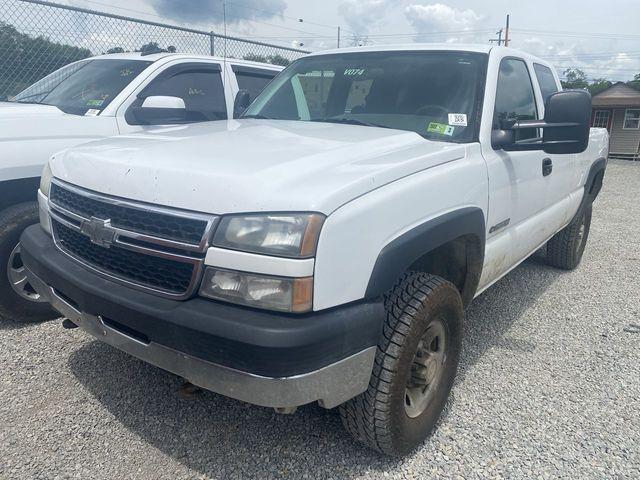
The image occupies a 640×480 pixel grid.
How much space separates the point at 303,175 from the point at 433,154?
2.59 ft

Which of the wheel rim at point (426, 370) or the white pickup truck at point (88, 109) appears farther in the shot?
the white pickup truck at point (88, 109)

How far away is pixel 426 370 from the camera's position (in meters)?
2.39

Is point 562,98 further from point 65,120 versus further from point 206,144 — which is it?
point 65,120

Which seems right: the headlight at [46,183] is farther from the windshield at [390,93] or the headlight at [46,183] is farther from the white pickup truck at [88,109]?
the windshield at [390,93]

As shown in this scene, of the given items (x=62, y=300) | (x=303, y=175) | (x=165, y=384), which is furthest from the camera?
(x=165, y=384)

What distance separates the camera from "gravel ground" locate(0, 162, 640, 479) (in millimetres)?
2307

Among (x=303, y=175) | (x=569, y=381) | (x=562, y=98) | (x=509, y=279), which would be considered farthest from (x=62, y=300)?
(x=509, y=279)

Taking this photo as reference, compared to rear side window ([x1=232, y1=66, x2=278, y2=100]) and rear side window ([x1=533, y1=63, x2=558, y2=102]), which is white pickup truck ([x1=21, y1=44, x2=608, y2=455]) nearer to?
rear side window ([x1=533, y1=63, x2=558, y2=102])

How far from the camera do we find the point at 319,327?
1754mm

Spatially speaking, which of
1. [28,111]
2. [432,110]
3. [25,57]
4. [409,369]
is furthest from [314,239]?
[25,57]

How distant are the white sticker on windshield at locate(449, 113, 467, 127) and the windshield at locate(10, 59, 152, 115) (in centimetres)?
273

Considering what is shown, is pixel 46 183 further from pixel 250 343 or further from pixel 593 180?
pixel 593 180

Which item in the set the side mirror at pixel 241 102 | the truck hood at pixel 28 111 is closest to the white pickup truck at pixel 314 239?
the side mirror at pixel 241 102

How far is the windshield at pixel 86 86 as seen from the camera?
4.18 meters
